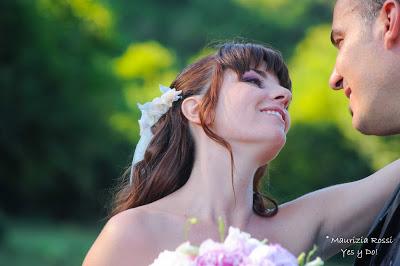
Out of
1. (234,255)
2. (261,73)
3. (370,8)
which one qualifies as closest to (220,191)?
(261,73)

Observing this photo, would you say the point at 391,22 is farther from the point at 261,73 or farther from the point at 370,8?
the point at 261,73

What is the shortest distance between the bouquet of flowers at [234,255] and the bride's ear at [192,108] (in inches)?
45.8

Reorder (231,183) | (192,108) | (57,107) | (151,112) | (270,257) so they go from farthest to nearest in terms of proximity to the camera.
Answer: (57,107) → (151,112) → (192,108) → (231,183) → (270,257)

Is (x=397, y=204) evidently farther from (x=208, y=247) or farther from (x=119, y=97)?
(x=119, y=97)

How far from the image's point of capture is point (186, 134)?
10.7 ft

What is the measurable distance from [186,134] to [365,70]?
76 cm

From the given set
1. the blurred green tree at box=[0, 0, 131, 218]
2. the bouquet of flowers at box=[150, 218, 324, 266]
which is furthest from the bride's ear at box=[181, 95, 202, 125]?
the blurred green tree at box=[0, 0, 131, 218]

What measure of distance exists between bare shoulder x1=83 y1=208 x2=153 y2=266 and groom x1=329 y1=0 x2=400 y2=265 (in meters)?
0.72

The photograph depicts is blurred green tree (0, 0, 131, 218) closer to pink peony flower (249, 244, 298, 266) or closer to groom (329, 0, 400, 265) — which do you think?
groom (329, 0, 400, 265)

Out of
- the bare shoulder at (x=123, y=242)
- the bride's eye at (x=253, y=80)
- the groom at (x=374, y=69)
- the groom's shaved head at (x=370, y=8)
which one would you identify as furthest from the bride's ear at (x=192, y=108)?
the groom's shaved head at (x=370, y=8)

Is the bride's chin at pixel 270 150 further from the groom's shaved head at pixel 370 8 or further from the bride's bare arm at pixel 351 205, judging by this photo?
the groom's shaved head at pixel 370 8

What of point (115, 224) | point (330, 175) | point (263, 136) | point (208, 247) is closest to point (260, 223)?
point (263, 136)

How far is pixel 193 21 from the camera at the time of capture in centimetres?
2448

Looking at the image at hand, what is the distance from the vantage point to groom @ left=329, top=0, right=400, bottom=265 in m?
2.75
